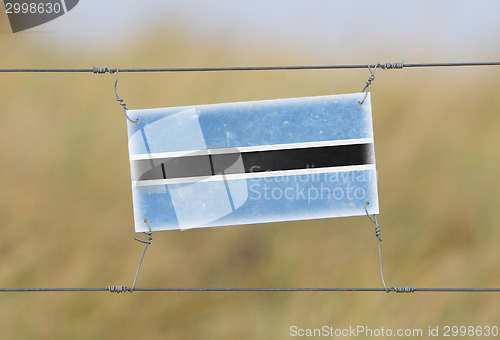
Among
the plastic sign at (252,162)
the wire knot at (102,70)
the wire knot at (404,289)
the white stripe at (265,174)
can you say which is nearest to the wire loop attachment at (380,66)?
the plastic sign at (252,162)

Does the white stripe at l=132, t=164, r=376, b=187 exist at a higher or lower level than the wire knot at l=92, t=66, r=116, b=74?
lower

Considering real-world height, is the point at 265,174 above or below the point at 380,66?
below

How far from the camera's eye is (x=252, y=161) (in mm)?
1407

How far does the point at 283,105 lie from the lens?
1.41m

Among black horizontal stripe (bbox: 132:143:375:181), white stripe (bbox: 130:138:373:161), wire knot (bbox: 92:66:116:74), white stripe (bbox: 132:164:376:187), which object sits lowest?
white stripe (bbox: 132:164:376:187)

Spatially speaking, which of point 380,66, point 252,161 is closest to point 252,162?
point 252,161

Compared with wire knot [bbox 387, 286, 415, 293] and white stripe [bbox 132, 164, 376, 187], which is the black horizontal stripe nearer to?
white stripe [bbox 132, 164, 376, 187]

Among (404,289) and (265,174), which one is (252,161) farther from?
(404,289)

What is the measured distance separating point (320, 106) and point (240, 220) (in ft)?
1.40

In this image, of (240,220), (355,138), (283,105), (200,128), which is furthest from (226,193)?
(355,138)

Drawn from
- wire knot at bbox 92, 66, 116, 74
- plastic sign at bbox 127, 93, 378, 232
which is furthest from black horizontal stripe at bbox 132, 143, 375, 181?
wire knot at bbox 92, 66, 116, 74

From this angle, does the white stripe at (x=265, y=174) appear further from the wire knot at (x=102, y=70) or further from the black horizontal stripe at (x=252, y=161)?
the wire knot at (x=102, y=70)

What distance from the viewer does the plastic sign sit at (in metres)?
1.40

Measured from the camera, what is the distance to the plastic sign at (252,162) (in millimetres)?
1396
